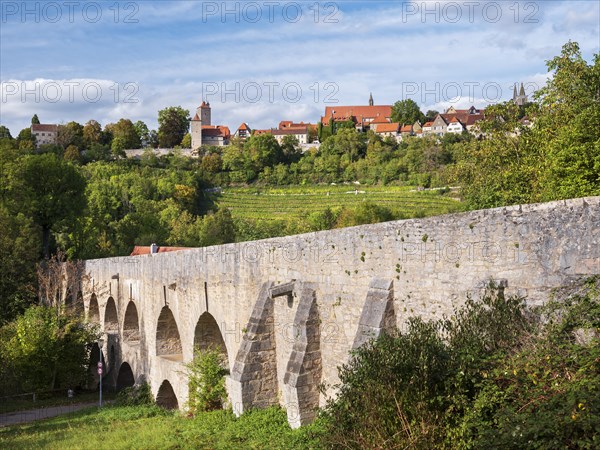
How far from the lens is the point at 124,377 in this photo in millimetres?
28547

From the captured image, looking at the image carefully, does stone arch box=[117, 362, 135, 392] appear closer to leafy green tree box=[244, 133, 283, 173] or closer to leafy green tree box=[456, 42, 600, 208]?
leafy green tree box=[456, 42, 600, 208]

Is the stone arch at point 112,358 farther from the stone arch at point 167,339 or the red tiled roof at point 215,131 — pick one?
the red tiled roof at point 215,131

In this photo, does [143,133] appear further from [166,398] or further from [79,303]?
[166,398]

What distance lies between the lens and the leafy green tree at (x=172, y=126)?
425 feet

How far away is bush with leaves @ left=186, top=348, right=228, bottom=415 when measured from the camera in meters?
16.2

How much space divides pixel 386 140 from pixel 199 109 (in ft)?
196

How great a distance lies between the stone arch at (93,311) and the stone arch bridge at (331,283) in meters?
11.7

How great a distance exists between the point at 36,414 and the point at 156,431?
10.7 m

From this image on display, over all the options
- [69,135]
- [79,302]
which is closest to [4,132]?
[69,135]

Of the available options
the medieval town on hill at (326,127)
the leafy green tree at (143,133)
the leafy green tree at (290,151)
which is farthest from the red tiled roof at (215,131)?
the leafy green tree at (290,151)

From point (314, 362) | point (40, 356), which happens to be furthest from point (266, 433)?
point (40, 356)

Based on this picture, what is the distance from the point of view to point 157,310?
869 inches

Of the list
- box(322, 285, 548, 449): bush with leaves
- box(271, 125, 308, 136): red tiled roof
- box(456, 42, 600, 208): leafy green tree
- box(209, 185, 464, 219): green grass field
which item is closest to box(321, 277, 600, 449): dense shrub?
box(322, 285, 548, 449): bush with leaves

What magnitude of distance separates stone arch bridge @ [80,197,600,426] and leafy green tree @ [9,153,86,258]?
57.8 ft
